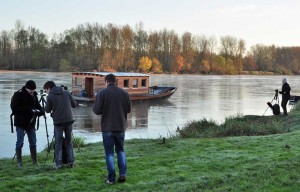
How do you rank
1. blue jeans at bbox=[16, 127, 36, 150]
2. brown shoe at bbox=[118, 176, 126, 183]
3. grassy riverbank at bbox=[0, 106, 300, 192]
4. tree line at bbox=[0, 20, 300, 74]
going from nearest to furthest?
grassy riverbank at bbox=[0, 106, 300, 192], brown shoe at bbox=[118, 176, 126, 183], blue jeans at bbox=[16, 127, 36, 150], tree line at bbox=[0, 20, 300, 74]

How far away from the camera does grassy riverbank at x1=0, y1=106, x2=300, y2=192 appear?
21.6ft

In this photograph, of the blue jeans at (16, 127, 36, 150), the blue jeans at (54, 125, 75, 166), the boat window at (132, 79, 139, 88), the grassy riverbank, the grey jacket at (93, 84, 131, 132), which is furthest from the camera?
the boat window at (132, 79, 139, 88)

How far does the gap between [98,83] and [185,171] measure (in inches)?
1102

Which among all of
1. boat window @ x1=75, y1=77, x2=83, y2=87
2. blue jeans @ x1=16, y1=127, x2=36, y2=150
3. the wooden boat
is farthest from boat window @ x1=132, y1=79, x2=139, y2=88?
blue jeans @ x1=16, y1=127, x2=36, y2=150

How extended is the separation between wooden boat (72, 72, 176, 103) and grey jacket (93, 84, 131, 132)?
89.0ft

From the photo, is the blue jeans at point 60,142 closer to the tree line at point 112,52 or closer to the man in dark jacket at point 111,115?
the man in dark jacket at point 111,115

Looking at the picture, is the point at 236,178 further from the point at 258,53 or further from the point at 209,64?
the point at 258,53

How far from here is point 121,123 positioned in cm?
677

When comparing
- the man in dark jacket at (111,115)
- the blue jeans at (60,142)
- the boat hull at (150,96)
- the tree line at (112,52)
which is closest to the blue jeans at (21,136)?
the blue jeans at (60,142)

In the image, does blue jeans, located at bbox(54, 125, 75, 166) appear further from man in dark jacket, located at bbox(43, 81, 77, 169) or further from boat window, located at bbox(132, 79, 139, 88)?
boat window, located at bbox(132, 79, 139, 88)

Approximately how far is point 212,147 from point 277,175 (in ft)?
11.1

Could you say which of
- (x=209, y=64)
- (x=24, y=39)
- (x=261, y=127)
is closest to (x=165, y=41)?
(x=209, y=64)

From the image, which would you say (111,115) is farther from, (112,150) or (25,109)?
(25,109)

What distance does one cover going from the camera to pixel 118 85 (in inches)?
1379
